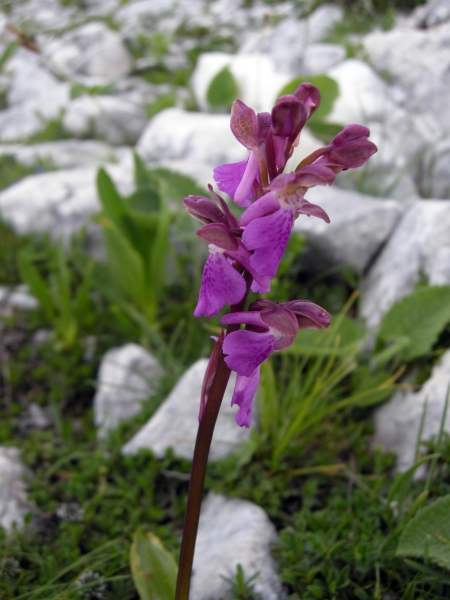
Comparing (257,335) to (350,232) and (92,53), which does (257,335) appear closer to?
(350,232)

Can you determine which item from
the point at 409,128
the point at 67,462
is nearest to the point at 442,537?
the point at 67,462

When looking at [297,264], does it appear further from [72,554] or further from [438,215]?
[72,554]

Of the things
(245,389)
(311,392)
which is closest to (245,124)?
(245,389)

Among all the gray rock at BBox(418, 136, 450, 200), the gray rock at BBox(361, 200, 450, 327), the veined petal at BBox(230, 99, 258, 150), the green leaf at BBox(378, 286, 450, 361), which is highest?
the gray rock at BBox(418, 136, 450, 200)

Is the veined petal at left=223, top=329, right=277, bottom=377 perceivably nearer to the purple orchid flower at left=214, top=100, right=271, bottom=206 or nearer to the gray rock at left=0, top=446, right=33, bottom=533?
the purple orchid flower at left=214, top=100, right=271, bottom=206

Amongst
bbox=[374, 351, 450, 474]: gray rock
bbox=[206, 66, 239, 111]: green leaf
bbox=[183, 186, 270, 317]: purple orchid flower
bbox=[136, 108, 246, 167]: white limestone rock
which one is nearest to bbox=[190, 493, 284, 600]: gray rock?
bbox=[374, 351, 450, 474]: gray rock

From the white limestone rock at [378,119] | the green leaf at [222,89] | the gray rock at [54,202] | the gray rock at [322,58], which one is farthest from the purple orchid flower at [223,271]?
the gray rock at [322,58]
